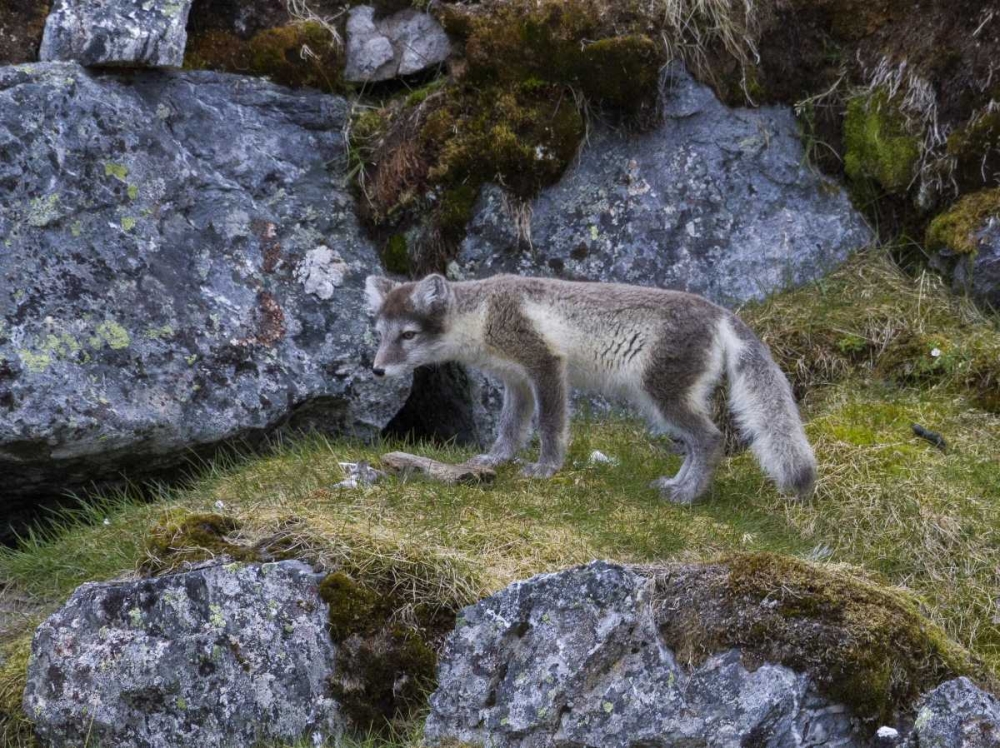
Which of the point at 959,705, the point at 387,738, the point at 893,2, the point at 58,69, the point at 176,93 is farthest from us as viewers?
the point at 893,2

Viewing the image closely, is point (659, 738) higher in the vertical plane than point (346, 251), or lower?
lower

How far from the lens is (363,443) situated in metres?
8.63

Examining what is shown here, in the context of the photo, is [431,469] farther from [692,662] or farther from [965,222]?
[965,222]

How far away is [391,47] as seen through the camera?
9.70m

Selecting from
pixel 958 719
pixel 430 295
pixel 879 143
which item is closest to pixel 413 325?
pixel 430 295

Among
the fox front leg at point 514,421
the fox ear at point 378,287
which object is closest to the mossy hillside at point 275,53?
the fox ear at point 378,287

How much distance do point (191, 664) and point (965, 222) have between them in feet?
21.5

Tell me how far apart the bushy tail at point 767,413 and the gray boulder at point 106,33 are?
4.62 meters

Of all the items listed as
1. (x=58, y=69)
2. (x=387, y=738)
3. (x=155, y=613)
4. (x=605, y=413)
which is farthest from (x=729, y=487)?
(x=58, y=69)

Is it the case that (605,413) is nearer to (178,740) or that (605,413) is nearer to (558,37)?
(558,37)

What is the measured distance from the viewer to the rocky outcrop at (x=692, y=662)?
4375 millimetres

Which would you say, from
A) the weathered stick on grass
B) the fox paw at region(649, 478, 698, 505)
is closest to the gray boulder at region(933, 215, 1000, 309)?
the fox paw at region(649, 478, 698, 505)

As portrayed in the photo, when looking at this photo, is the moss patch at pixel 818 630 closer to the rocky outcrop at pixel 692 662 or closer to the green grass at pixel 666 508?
the rocky outcrop at pixel 692 662

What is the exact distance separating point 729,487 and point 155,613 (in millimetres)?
3863
